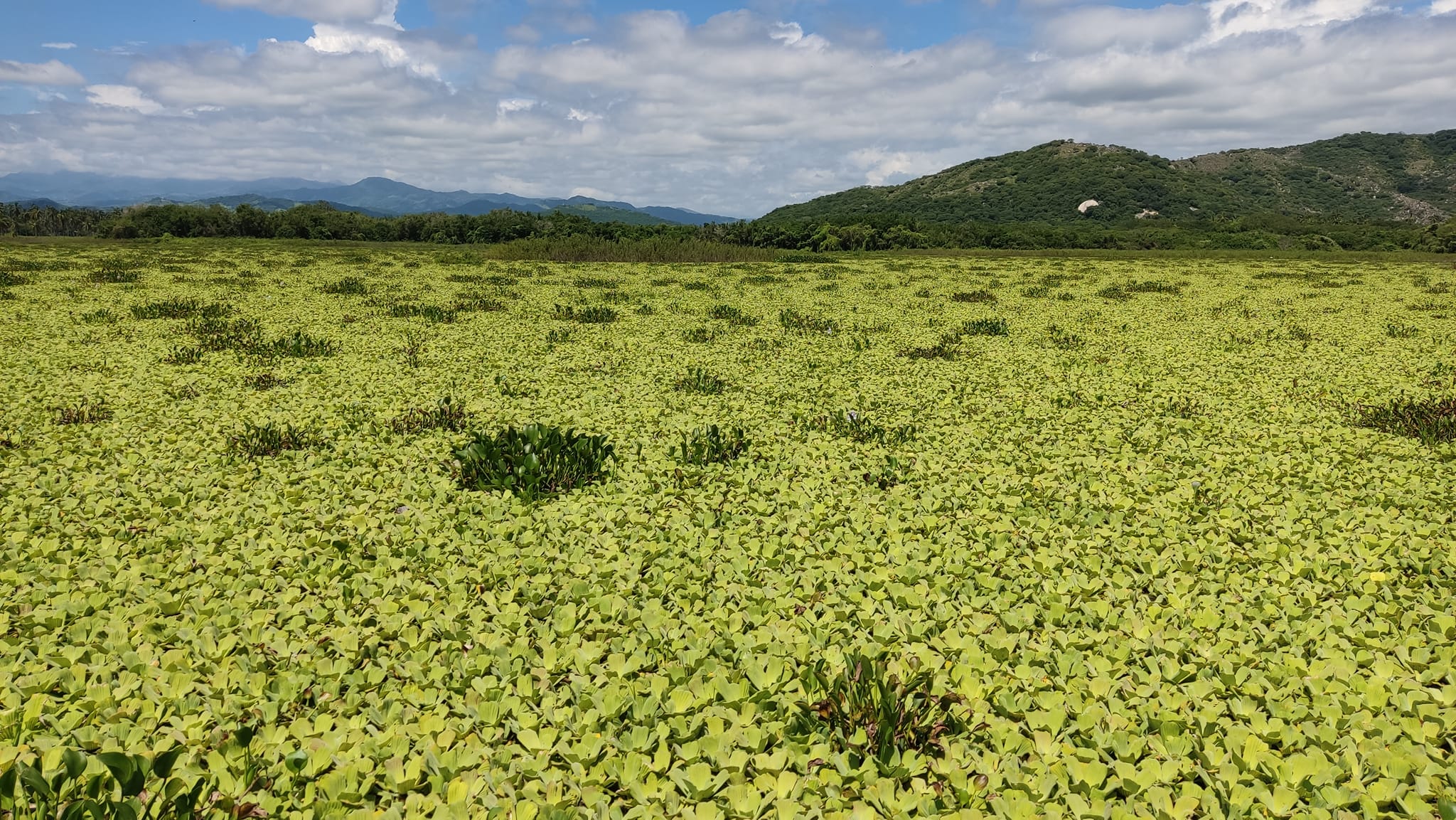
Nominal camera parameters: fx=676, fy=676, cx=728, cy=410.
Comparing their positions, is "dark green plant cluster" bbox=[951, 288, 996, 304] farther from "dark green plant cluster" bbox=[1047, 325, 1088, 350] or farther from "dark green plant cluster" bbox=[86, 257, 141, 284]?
"dark green plant cluster" bbox=[86, 257, 141, 284]

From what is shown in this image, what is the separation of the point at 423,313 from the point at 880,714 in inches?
571

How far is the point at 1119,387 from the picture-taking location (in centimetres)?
916

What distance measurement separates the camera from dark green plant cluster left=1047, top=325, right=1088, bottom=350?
1213 cm

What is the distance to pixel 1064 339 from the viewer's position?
41.3 feet

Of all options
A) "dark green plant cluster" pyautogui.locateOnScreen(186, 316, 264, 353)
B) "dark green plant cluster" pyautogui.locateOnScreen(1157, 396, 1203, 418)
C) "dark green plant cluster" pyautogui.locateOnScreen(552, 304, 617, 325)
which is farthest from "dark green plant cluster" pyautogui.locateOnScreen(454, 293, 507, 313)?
"dark green plant cluster" pyautogui.locateOnScreen(1157, 396, 1203, 418)

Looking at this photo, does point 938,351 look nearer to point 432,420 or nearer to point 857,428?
point 857,428

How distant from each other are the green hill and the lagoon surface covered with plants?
10915 cm

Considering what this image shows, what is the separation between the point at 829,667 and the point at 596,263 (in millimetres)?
29440

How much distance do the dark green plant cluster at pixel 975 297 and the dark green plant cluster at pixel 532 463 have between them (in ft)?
49.1

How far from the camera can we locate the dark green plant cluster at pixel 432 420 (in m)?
7.29

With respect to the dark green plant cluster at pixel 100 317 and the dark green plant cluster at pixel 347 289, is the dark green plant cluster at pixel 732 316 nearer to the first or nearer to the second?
the dark green plant cluster at pixel 347 289

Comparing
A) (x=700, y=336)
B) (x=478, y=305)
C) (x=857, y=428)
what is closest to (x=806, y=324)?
(x=700, y=336)

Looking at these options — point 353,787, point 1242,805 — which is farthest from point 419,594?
point 1242,805

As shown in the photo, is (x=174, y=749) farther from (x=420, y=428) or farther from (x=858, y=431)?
(x=858, y=431)
